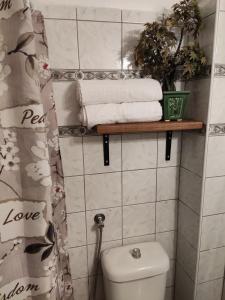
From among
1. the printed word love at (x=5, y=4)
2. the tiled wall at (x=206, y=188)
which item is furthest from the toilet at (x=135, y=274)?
the printed word love at (x=5, y=4)

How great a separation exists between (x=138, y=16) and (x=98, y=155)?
0.72 meters

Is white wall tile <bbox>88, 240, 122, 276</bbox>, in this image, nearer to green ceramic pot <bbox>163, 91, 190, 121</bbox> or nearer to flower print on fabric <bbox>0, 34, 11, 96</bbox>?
green ceramic pot <bbox>163, 91, 190, 121</bbox>

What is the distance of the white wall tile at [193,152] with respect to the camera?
44.7 inches

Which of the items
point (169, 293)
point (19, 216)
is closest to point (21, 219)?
point (19, 216)

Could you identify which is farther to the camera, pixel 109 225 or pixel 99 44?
pixel 109 225

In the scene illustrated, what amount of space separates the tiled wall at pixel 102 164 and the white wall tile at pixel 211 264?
0.72ft

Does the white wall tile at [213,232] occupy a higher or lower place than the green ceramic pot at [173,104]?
lower

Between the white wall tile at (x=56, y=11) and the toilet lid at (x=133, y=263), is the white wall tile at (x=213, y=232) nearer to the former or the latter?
the toilet lid at (x=133, y=263)

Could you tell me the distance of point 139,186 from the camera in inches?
50.5

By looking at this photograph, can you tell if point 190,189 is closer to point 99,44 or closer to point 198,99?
point 198,99

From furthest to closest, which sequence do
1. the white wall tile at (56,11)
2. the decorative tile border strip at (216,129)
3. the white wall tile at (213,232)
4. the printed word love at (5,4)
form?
1. the white wall tile at (213,232)
2. the decorative tile border strip at (216,129)
3. the white wall tile at (56,11)
4. the printed word love at (5,4)

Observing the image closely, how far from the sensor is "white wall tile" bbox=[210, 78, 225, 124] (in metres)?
1.05

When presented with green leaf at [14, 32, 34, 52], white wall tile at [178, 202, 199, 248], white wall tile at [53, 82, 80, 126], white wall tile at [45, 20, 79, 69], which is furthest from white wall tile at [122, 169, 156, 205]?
green leaf at [14, 32, 34, 52]

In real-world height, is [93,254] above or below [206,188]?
below
